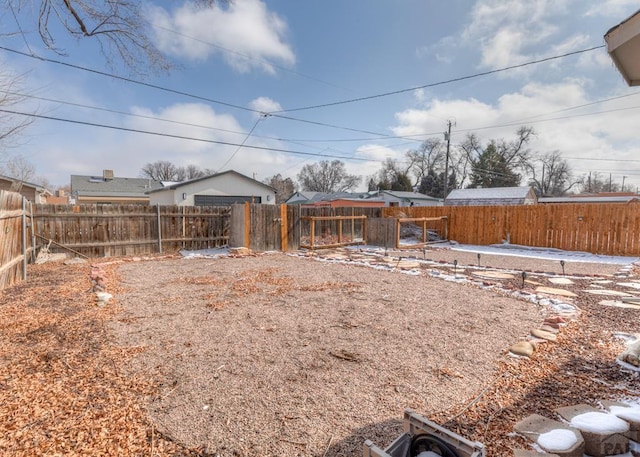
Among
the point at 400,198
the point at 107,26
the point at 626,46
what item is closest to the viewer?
the point at 626,46

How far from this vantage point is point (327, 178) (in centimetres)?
5375

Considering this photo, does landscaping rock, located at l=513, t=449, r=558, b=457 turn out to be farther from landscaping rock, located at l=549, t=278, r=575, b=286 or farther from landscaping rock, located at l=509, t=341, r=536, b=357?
landscaping rock, located at l=549, t=278, r=575, b=286

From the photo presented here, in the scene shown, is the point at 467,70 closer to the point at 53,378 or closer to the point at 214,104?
the point at 214,104

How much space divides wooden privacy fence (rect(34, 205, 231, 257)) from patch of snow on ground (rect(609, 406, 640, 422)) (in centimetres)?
1002

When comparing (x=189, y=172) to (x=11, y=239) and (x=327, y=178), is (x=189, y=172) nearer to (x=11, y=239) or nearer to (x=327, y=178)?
(x=327, y=178)

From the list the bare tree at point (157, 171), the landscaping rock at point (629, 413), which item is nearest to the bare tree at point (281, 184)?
the bare tree at point (157, 171)

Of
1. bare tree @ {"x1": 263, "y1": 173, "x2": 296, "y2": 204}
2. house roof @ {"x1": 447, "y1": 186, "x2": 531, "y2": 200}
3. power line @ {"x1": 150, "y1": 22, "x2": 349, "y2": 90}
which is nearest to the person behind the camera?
power line @ {"x1": 150, "y1": 22, "x2": 349, "y2": 90}

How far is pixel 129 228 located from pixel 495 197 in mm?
24346

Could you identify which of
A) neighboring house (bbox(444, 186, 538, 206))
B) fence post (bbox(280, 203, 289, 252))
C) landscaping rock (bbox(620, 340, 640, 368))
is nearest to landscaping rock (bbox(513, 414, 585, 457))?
landscaping rock (bbox(620, 340, 640, 368))

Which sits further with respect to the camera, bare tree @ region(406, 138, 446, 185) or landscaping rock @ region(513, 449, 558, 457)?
bare tree @ region(406, 138, 446, 185)

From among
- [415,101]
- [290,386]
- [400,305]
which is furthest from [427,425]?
[415,101]

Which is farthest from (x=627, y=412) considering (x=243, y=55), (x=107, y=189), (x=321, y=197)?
(x=321, y=197)

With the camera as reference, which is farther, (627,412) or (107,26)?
(107,26)

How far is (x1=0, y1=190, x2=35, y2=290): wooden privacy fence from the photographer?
4.80 meters
